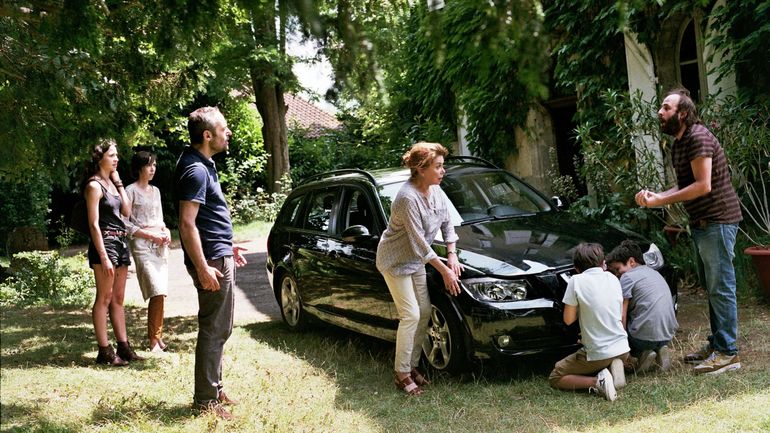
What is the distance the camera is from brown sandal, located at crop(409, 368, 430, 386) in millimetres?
5980

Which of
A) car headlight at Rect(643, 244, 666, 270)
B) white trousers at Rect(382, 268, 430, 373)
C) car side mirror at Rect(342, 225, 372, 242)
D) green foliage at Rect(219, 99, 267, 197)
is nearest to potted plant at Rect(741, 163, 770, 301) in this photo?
car headlight at Rect(643, 244, 666, 270)

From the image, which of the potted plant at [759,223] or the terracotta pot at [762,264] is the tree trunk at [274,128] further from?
the terracotta pot at [762,264]

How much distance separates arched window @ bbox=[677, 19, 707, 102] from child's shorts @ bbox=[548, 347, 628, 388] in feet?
19.5

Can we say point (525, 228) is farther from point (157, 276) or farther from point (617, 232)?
point (157, 276)

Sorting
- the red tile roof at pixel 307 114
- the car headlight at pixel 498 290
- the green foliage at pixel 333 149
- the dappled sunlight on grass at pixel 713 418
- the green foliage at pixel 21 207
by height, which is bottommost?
the dappled sunlight on grass at pixel 713 418

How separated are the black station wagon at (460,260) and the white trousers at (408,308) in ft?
0.49

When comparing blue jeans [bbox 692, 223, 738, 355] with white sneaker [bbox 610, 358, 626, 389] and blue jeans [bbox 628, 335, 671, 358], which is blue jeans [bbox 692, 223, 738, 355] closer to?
blue jeans [bbox 628, 335, 671, 358]

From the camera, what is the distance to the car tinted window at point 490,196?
7.10m

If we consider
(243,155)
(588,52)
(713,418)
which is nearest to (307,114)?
(243,155)

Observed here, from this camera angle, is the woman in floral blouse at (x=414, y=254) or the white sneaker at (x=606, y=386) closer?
the white sneaker at (x=606, y=386)

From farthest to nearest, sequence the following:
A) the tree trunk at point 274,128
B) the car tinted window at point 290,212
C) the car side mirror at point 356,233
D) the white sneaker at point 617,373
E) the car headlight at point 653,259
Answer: the tree trunk at point 274,128, the car tinted window at point 290,212, the car side mirror at point 356,233, the car headlight at point 653,259, the white sneaker at point 617,373

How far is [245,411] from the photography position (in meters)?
5.46

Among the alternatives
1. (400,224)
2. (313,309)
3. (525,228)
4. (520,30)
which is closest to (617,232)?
(525,228)

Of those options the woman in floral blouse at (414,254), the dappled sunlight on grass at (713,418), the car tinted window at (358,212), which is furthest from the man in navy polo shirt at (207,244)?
the dappled sunlight on grass at (713,418)
